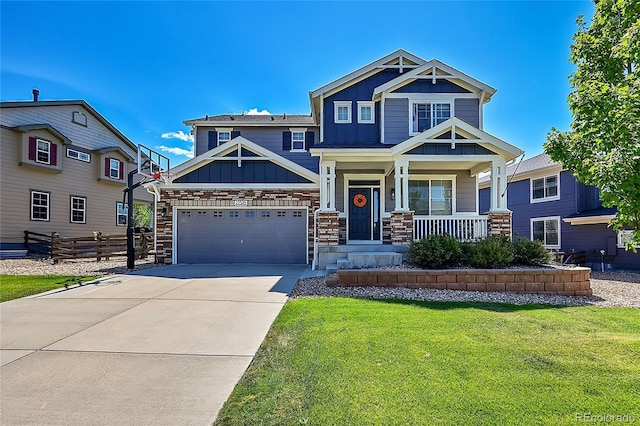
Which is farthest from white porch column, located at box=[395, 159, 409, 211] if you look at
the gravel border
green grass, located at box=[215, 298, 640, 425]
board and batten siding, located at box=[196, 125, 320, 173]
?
board and batten siding, located at box=[196, 125, 320, 173]

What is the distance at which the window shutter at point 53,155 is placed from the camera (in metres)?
17.8

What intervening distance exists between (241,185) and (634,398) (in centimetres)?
1191

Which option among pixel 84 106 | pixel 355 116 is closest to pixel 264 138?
pixel 355 116

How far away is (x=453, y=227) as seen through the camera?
36.5ft

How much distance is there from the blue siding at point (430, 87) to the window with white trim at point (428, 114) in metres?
0.52

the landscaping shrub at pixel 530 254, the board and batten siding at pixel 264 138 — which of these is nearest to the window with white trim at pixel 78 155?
the board and batten siding at pixel 264 138

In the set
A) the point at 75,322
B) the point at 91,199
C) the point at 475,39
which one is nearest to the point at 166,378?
the point at 75,322

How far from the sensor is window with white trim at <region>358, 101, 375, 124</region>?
13.4 metres

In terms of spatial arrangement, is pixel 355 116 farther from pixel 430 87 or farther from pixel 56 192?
pixel 56 192

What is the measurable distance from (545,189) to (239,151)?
15.1 metres

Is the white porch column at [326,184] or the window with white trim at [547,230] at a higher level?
the white porch column at [326,184]

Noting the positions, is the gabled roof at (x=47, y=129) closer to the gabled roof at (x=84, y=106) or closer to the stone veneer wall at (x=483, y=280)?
the gabled roof at (x=84, y=106)

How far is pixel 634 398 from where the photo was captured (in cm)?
287

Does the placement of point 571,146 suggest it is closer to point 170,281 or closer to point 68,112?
point 170,281
